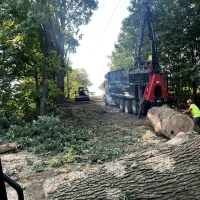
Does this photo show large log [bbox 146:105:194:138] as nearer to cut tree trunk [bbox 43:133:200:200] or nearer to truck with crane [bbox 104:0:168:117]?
truck with crane [bbox 104:0:168:117]

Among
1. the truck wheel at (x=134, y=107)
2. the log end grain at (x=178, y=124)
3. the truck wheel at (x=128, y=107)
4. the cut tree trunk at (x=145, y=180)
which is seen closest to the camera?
the cut tree trunk at (x=145, y=180)

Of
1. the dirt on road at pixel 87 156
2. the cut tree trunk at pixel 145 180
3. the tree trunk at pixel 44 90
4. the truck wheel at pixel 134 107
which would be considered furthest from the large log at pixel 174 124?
the tree trunk at pixel 44 90

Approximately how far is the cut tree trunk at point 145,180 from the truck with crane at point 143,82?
927 cm

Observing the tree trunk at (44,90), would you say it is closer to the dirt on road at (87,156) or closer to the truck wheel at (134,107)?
the dirt on road at (87,156)

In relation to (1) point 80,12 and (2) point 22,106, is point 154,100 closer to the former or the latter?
(2) point 22,106

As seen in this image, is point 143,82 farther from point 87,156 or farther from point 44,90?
point 87,156

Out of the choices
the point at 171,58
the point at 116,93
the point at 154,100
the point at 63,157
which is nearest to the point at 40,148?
the point at 63,157

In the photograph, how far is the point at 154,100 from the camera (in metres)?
13.4

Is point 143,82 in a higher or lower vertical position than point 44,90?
higher

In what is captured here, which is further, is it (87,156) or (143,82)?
(143,82)

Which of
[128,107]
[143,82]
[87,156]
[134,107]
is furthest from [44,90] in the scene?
[87,156]

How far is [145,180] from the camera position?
3893 mm

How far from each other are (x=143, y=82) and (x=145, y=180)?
1039 cm

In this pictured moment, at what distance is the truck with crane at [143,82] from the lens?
13.4 m
